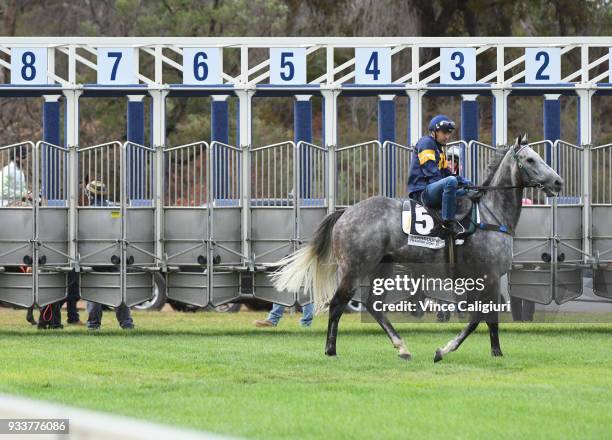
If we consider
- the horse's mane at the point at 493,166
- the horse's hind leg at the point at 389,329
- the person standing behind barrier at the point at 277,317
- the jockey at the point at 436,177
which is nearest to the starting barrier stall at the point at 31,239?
the person standing behind barrier at the point at 277,317

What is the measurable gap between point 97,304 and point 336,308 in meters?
5.13

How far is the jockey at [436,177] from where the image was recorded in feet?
46.3

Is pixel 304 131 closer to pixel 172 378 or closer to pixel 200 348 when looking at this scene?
pixel 200 348

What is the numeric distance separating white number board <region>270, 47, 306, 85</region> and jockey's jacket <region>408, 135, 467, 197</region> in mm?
4071

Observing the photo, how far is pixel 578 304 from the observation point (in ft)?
65.4

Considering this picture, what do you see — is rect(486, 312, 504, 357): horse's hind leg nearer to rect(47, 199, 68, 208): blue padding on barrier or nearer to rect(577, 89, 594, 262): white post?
rect(577, 89, 594, 262): white post

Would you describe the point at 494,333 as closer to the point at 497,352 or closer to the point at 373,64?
the point at 497,352

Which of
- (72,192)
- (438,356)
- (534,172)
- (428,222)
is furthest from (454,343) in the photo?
(72,192)

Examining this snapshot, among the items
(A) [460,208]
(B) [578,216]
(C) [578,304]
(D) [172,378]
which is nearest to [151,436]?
(D) [172,378]

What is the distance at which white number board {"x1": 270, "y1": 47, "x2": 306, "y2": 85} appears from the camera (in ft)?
59.6

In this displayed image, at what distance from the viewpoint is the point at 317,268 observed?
47.9 feet

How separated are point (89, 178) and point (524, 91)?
541cm

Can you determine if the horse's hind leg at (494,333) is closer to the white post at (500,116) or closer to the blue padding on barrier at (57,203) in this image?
the white post at (500,116)

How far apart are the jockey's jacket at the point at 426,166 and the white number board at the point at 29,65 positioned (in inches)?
221
